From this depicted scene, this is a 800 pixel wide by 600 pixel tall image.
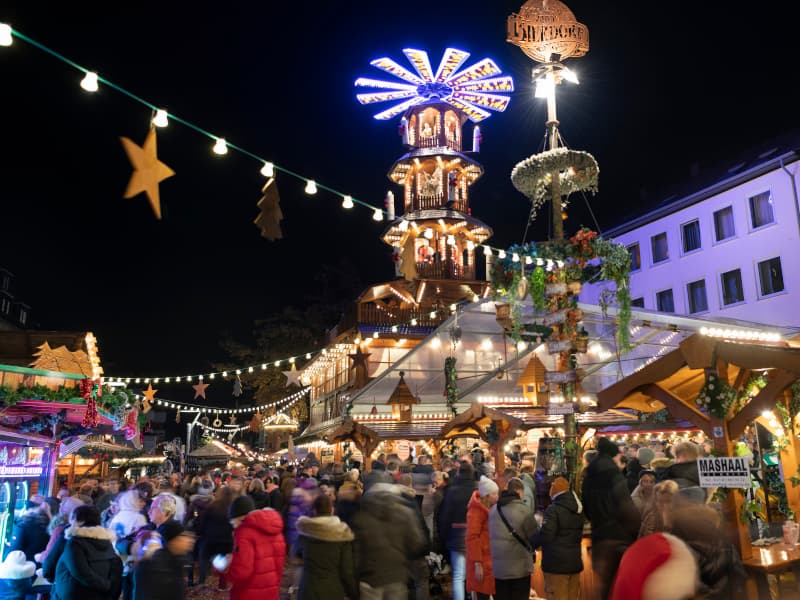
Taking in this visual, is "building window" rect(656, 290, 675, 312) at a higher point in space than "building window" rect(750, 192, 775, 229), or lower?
lower

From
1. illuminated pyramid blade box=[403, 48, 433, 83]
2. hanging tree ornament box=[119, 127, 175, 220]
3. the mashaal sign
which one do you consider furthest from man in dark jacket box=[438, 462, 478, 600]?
illuminated pyramid blade box=[403, 48, 433, 83]

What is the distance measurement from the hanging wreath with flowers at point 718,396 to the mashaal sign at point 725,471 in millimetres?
779

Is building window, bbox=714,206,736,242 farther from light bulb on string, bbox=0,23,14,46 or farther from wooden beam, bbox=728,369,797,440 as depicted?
light bulb on string, bbox=0,23,14,46

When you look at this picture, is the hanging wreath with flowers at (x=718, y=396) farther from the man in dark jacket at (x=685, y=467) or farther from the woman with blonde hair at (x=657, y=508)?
the woman with blonde hair at (x=657, y=508)

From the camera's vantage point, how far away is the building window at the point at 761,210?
27234mm

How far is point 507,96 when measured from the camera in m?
42.6

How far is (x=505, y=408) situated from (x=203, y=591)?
1089 centimetres

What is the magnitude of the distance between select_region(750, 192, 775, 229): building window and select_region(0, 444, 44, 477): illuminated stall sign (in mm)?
27050

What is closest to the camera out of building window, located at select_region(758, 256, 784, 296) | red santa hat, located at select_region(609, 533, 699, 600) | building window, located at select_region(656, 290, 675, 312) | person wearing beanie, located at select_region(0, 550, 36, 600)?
red santa hat, located at select_region(609, 533, 699, 600)

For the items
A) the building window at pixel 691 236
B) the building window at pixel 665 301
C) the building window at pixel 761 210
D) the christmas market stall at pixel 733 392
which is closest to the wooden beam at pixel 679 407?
the christmas market stall at pixel 733 392

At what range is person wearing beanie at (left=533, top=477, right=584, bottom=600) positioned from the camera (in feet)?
21.0

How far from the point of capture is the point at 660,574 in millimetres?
2777

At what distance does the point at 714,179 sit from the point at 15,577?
1233 inches

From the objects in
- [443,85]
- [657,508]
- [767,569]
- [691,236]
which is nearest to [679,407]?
[767,569]
